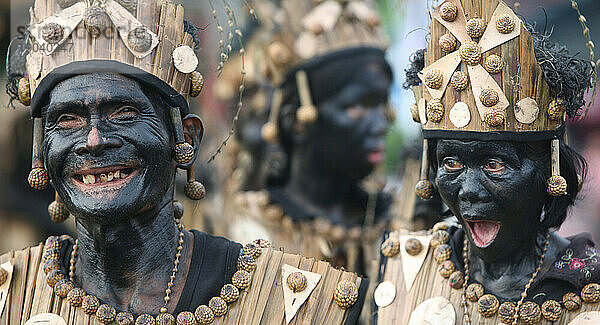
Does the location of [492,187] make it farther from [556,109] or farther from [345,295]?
[345,295]

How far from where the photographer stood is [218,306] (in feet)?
13.1

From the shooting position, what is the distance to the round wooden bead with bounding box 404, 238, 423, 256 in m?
4.33

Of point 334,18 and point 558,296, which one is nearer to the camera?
point 558,296

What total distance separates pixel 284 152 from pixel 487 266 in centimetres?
340

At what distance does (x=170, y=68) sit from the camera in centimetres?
397

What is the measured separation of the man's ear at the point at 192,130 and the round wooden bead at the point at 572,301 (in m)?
1.60

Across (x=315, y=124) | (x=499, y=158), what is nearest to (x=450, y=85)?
(x=499, y=158)

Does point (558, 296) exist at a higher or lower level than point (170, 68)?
lower

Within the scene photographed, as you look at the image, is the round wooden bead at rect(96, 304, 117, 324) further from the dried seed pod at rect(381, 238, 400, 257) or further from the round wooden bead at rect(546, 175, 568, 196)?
the round wooden bead at rect(546, 175, 568, 196)

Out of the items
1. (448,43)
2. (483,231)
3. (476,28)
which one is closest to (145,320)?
(483,231)

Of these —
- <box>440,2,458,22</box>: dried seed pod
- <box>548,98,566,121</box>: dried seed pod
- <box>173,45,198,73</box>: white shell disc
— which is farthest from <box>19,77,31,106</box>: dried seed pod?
<box>548,98,566,121</box>: dried seed pod

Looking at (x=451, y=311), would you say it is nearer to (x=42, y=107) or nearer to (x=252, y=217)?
(x=42, y=107)

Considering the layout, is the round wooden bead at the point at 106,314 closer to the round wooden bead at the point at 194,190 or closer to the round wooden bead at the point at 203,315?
the round wooden bead at the point at 203,315

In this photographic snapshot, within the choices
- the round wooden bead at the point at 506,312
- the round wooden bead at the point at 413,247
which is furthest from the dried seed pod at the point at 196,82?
the round wooden bead at the point at 506,312
